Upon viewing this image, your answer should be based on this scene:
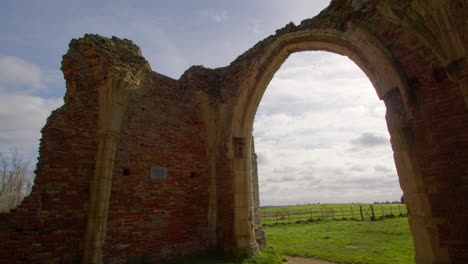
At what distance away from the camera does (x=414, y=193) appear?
173 inches

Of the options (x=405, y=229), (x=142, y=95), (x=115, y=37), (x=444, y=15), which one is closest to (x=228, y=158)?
(x=142, y=95)

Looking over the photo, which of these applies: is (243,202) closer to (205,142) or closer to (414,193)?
(205,142)

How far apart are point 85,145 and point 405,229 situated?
12061 mm

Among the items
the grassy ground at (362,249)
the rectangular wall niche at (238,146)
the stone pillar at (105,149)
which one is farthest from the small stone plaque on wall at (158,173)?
the grassy ground at (362,249)

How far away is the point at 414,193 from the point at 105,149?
20.5 feet

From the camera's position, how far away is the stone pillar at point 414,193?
4.11 m

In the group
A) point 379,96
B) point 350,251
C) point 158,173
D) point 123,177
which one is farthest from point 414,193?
point 123,177

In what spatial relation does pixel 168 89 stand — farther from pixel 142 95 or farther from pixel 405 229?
pixel 405 229

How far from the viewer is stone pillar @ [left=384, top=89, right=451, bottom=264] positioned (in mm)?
4113

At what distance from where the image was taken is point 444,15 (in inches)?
139

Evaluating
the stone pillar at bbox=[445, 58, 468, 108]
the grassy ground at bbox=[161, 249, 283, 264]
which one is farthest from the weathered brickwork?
the grassy ground at bbox=[161, 249, 283, 264]

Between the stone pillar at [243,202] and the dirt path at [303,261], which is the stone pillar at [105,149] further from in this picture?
the dirt path at [303,261]

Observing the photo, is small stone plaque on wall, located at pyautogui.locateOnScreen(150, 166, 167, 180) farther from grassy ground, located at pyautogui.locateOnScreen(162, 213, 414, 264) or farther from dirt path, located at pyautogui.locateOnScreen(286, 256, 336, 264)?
dirt path, located at pyautogui.locateOnScreen(286, 256, 336, 264)

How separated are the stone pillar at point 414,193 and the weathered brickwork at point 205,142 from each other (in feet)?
0.06
